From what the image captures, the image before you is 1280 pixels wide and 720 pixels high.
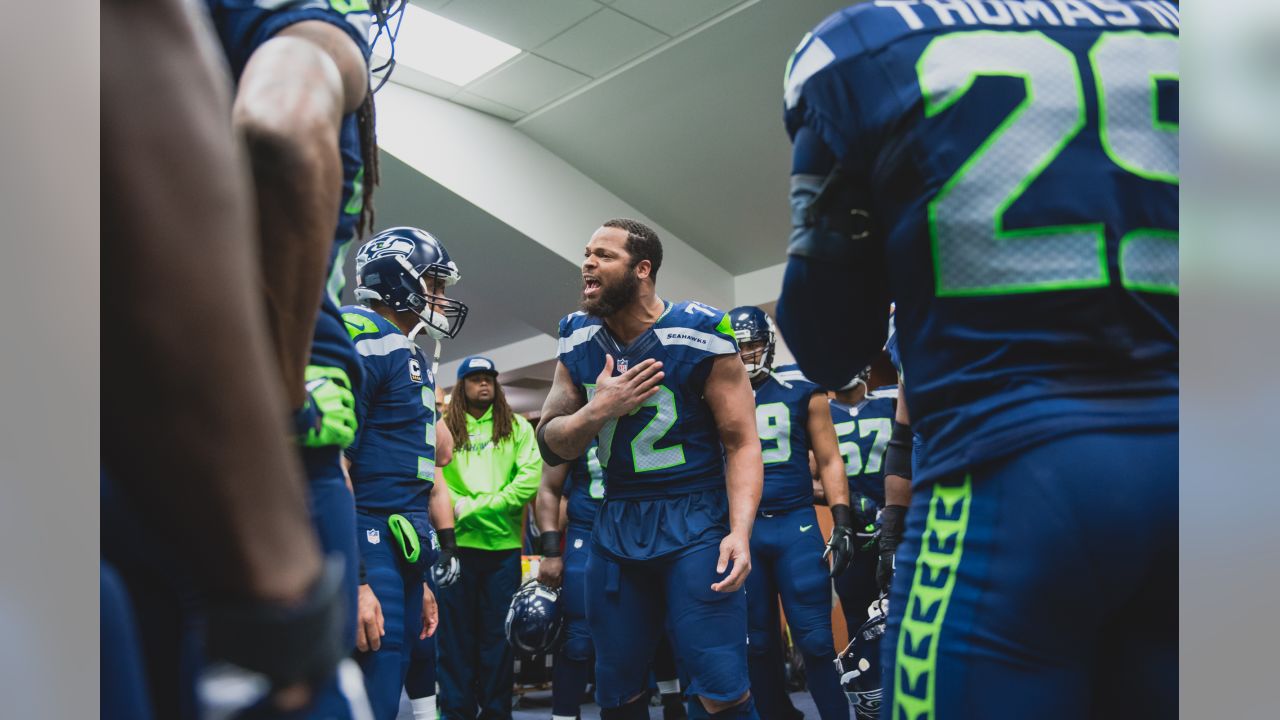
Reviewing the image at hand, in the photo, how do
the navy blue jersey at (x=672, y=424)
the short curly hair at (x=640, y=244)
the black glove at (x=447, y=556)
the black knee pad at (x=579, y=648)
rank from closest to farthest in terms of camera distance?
the navy blue jersey at (x=672, y=424) → the short curly hair at (x=640, y=244) → the black knee pad at (x=579, y=648) → the black glove at (x=447, y=556)

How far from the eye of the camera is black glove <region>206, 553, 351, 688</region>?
59cm

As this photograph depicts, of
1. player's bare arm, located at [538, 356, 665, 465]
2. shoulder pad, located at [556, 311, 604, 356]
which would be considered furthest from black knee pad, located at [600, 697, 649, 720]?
shoulder pad, located at [556, 311, 604, 356]

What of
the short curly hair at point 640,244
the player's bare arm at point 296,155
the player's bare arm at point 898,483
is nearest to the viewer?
the player's bare arm at point 296,155

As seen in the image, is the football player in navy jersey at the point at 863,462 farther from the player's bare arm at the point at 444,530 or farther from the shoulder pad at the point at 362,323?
the shoulder pad at the point at 362,323

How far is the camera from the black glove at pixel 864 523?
5145mm

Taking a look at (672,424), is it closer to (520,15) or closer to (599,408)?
(599,408)

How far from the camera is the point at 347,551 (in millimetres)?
1279

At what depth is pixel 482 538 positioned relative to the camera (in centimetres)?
555

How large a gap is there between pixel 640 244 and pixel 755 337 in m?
2.08

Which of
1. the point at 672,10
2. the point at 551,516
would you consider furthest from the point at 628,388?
the point at 672,10

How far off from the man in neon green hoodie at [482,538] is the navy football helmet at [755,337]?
1.42m

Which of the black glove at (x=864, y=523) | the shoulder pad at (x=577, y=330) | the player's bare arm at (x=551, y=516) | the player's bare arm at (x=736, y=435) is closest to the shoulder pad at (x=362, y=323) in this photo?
the shoulder pad at (x=577, y=330)

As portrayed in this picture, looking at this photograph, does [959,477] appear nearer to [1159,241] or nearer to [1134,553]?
[1134,553]
